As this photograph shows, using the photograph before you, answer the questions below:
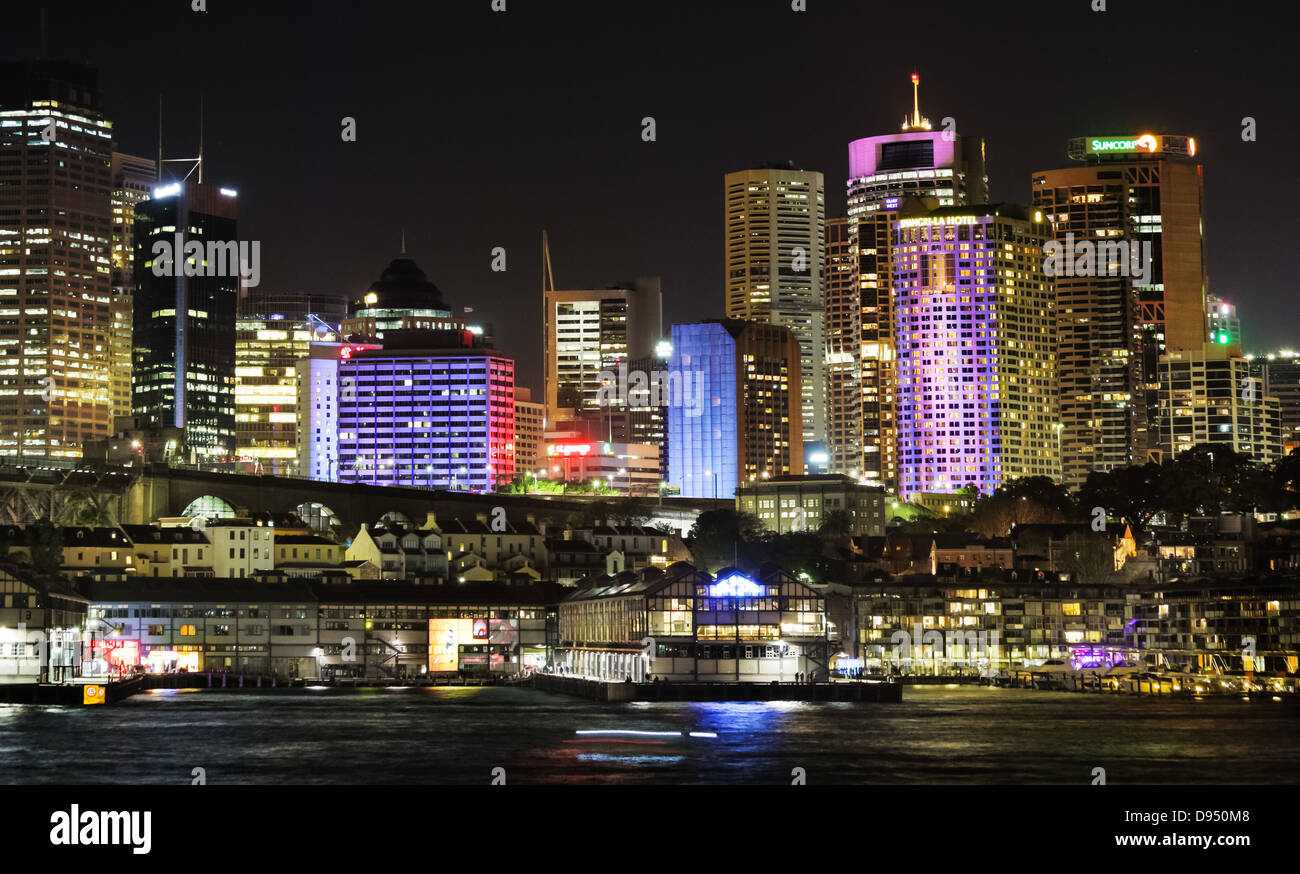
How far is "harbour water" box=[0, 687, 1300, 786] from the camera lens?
247 feet

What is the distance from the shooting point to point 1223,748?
88.1m

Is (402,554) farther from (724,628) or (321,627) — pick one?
(724,628)

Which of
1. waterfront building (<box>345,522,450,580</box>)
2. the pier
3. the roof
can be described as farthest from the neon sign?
the roof

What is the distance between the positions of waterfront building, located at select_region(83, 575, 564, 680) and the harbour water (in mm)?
23830

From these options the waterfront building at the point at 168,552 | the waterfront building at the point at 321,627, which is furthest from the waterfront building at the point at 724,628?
the waterfront building at the point at 168,552

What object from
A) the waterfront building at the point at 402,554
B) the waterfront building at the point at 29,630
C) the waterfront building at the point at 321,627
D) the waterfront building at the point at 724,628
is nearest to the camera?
the waterfront building at the point at 29,630

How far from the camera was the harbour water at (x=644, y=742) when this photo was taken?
247 feet

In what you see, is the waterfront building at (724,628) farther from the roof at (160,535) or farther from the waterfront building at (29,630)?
the roof at (160,535)

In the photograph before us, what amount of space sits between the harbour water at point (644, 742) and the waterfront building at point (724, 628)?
682 cm
